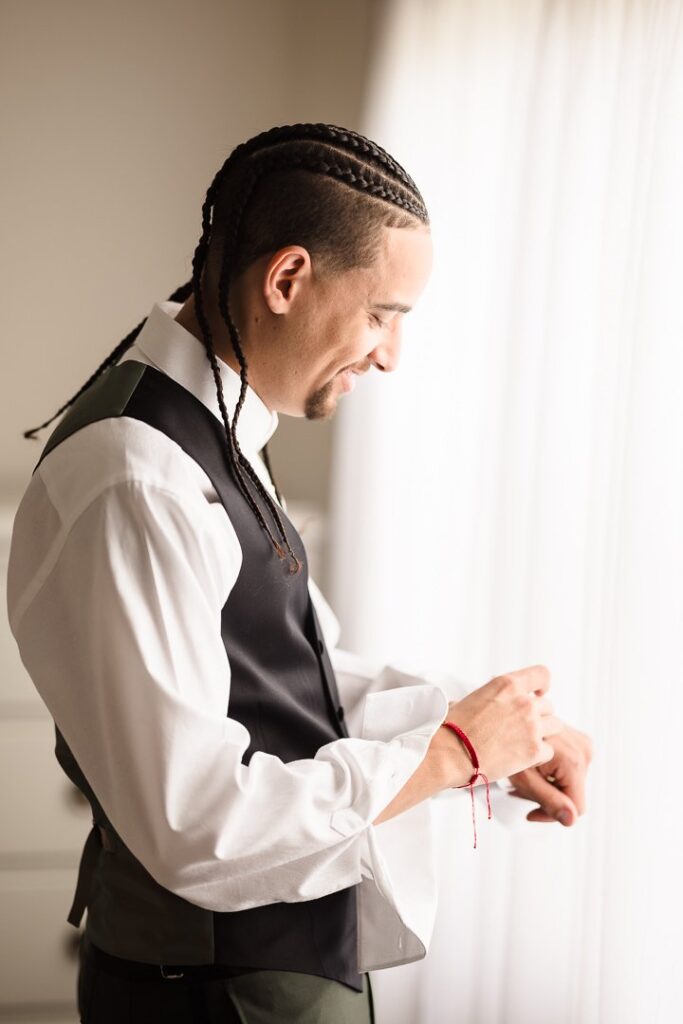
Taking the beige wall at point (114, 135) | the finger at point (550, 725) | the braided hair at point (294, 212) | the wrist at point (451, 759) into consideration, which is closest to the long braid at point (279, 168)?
the braided hair at point (294, 212)

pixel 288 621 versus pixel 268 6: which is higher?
pixel 268 6

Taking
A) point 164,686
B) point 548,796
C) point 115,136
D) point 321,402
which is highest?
point 115,136

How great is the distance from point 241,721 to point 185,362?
1.16 feet

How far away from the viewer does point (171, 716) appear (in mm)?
809

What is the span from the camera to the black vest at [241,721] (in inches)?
37.9

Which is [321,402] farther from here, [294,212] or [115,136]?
[115,136]

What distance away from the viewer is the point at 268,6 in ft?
8.30

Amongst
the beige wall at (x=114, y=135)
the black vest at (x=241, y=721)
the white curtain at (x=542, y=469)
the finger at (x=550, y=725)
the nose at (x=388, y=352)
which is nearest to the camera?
the black vest at (x=241, y=721)

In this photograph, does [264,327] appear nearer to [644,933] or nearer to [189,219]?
[644,933]

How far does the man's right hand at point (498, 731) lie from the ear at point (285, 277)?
44 cm

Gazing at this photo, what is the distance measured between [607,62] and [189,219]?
1.20 metres

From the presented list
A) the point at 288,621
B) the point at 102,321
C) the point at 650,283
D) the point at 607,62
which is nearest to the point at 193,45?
the point at 102,321

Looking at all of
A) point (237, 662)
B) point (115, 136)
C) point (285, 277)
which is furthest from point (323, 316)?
point (115, 136)

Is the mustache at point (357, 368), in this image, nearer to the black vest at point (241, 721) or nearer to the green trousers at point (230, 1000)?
the black vest at point (241, 721)
